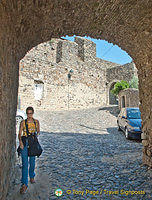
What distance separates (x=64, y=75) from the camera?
51.9 feet

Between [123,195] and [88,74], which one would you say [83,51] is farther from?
[123,195]

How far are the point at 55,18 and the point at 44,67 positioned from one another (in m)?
11.4

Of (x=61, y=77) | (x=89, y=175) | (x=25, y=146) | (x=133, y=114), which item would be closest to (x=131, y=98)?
(x=133, y=114)

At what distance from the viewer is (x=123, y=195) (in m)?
2.46

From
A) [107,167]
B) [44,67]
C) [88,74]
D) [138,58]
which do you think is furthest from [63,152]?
[88,74]

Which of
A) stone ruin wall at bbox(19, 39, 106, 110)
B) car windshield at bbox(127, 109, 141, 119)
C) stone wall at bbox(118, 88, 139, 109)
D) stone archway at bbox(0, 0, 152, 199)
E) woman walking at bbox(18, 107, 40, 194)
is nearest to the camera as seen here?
woman walking at bbox(18, 107, 40, 194)

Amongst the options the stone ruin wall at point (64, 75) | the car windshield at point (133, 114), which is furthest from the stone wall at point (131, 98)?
the stone ruin wall at point (64, 75)

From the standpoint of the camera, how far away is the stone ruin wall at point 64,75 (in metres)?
13.1

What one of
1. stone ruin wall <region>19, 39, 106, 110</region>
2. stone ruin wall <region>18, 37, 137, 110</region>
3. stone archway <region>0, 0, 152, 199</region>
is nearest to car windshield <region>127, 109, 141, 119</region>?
stone archway <region>0, 0, 152, 199</region>

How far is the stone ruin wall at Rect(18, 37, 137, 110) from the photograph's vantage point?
13.1 metres

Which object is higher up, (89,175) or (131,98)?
(131,98)

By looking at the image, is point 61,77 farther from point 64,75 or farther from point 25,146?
point 25,146

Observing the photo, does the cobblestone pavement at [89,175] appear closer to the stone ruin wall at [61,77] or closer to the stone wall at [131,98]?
the stone wall at [131,98]

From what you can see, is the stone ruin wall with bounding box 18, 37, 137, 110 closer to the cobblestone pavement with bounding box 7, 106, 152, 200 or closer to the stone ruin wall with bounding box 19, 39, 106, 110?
the stone ruin wall with bounding box 19, 39, 106, 110
